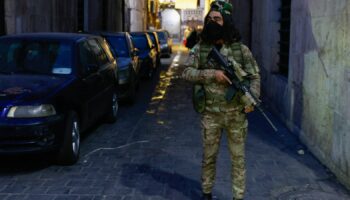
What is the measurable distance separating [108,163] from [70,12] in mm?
12728

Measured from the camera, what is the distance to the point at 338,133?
6.30 m

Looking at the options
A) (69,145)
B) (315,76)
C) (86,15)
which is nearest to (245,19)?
(86,15)

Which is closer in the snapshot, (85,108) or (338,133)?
(338,133)

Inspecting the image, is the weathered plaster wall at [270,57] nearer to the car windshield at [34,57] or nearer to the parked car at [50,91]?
the parked car at [50,91]

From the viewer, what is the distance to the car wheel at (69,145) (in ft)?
21.9

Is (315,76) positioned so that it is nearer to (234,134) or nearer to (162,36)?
(234,134)

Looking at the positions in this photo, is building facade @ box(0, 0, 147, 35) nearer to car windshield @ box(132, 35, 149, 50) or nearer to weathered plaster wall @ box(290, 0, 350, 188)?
car windshield @ box(132, 35, 149, 50)

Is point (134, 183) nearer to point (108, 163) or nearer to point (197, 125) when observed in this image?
point (108, 163)

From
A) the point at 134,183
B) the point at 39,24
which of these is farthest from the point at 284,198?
the point at 39,24

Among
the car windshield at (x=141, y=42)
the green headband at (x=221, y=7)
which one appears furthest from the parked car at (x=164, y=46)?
the green headband at (x=221, y=7)

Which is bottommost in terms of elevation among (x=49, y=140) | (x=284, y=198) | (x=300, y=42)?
(x=284, y=198)

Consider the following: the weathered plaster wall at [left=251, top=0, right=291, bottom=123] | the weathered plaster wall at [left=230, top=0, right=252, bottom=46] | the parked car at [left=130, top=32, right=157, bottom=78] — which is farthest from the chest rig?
the weathered plaster wall at [left=230, top=0, right=252, bottom=46]

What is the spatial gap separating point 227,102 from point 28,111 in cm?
250

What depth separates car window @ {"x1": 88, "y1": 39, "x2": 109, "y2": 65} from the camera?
29.1 feet
